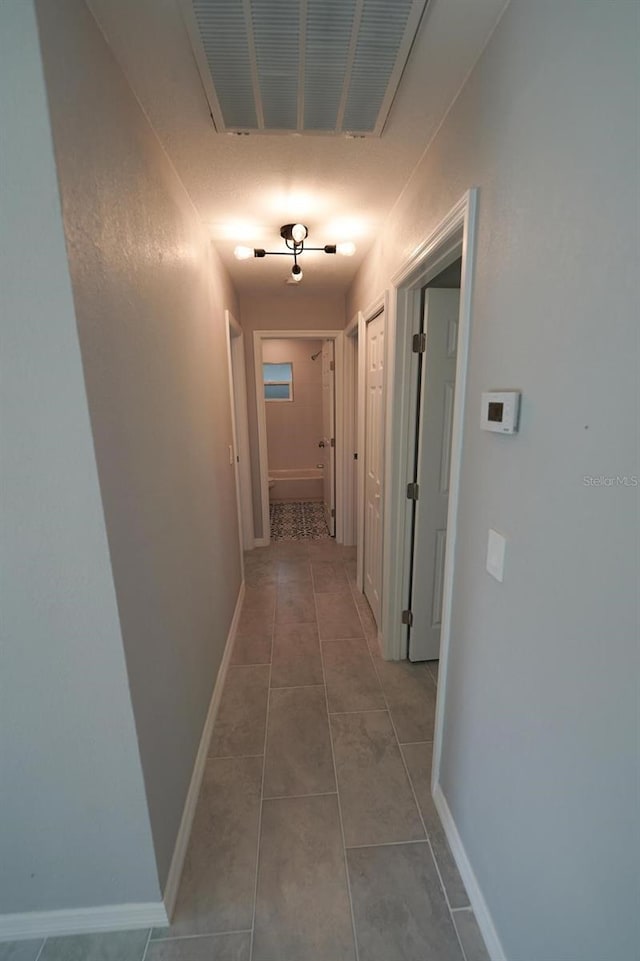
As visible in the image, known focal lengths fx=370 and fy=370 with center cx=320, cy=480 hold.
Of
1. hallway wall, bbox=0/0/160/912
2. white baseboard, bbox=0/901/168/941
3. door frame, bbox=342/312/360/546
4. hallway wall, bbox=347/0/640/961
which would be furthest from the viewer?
door frame, bbox=342/312/360/546

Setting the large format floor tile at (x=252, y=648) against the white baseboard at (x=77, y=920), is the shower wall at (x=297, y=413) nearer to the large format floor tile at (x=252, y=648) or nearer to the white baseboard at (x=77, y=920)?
the large format floor tile at (x=252, y=648)

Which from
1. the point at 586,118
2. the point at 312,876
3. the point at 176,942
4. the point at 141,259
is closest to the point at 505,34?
the point at 586,118

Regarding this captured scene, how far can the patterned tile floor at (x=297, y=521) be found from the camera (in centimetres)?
424

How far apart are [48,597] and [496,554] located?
1132 mm

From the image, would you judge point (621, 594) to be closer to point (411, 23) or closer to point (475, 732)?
point (475, 732)

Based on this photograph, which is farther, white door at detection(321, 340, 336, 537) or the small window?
the small window

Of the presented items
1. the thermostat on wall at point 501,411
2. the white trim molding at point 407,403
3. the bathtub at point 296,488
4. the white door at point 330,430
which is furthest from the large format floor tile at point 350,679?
the bathtub at point 296,488

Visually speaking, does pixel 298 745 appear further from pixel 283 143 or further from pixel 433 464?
pixel 283 143

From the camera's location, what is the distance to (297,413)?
5.71m

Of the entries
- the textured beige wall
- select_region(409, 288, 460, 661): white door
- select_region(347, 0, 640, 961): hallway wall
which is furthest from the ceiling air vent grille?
the textured beige wall

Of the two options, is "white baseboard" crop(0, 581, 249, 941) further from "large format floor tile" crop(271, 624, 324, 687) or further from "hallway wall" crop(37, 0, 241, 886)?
"large format floor tile" crop(271, 624, 324, 687)

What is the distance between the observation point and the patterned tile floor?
13.9 ft

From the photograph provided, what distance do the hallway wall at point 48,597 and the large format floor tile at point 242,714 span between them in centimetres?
61

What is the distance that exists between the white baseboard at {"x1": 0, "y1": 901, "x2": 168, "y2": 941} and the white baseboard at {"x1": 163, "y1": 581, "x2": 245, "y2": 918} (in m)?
0.06
